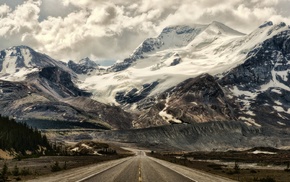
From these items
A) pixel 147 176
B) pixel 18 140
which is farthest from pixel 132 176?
pixel 18 140

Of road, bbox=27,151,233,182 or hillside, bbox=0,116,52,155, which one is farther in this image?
hillside, bbox=0,116,52,155

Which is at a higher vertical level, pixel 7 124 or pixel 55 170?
pixel 7 124

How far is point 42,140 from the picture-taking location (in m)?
177

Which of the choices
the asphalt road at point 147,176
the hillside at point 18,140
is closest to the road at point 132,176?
the asphalt road at point 147,176

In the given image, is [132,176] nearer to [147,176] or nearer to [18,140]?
[147,176]

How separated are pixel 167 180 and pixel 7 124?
426ft

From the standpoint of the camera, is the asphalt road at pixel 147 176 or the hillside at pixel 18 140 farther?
the hillside at pixel 18 140

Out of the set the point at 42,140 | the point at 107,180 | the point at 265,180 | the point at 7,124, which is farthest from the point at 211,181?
the point at 42,140

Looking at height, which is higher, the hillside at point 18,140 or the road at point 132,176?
the hillside at point 18,140

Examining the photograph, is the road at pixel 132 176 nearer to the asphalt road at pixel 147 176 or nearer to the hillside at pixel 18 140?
the asphalt road at pixel 147 176

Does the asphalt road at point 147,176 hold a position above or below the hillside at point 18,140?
below

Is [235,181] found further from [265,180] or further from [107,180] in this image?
[107,180]

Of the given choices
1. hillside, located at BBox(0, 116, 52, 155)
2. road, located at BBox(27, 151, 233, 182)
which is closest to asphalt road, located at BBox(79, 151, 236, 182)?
road, located at BBox(27, 151, 233, 182)

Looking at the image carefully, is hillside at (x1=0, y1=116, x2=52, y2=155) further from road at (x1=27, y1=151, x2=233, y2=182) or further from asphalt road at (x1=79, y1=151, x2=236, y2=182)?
asphalt road at (x1=79, y1=151, x2=236, y2=182)
